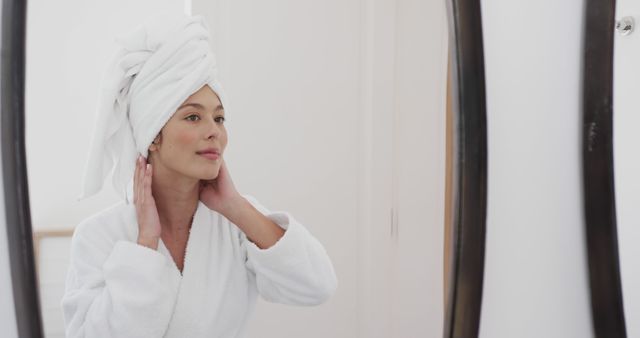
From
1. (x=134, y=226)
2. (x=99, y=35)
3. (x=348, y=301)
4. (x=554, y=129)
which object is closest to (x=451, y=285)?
(x=348, y=301)

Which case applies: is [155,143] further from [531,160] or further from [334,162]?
[531,160]

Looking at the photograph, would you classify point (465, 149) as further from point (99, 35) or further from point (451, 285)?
point (99, 35)

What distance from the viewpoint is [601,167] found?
0.66m

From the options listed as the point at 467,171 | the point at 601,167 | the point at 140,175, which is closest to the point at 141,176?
the point at 140,175

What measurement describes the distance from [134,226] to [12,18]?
24 centimetres

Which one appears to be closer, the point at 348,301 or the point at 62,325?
the point at 62,325

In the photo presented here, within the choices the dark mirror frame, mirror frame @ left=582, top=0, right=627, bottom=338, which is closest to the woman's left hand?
the dark mirror frame

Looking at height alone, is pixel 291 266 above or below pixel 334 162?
below

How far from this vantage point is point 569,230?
0.69 meters

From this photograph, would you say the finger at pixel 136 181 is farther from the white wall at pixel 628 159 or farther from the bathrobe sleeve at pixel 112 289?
the white wall at pixel 628 159

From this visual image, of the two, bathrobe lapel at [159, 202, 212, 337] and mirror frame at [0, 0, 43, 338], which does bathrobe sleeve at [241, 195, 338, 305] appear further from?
mirror frame at [0, 0, 43, 338]

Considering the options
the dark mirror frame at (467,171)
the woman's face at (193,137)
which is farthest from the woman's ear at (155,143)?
the dark mirror frame at (467,171)

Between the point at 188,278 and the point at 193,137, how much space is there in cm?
16

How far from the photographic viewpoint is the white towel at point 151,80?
0.60 metres
